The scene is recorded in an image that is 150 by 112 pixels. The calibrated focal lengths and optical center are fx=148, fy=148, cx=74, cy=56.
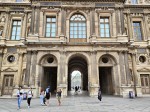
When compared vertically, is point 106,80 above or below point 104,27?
below

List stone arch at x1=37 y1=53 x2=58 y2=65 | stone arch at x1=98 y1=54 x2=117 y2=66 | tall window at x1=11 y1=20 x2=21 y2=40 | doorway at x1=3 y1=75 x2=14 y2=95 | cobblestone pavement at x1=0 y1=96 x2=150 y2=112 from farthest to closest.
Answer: tall window at x1=11 y1=20 x2=21 y2=40
doorway at x1=3 y1=75 x2=14 y2=95
stone arch at x1=98 y1=54 x2=117 y2=66
stone arch at x1=37 y1=53 x2=58 y2=65
cobblestone pavement at x1=0 y1=96 x2=150 y2=112

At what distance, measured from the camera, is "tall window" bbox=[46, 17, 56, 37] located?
2422cm

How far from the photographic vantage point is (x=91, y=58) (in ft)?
73.5

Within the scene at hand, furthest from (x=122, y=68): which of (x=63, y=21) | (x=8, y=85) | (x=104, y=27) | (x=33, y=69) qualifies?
(x=8, y=85)

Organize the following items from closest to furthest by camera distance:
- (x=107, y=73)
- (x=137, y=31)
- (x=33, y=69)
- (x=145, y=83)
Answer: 1. (x=33, y=69)
2. (x=145, y=83)
3. (x=107, y=73)
4. (x=137, y=31)

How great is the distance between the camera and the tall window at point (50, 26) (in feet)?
79.5

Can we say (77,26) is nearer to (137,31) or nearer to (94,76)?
(94,76)

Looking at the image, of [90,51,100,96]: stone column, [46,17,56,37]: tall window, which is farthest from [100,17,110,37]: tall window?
[46,17,56,37]: tall window

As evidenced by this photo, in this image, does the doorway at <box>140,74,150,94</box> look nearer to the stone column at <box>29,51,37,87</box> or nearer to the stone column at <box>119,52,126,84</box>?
the stone column at <box>119,52,126,84</box>

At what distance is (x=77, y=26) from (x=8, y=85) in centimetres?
1530

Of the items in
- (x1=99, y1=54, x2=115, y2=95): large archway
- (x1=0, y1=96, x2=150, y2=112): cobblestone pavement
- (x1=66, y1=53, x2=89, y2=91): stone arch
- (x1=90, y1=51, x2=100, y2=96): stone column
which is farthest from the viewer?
(x1=99, y1=54, x2=115, y2=95): large archway

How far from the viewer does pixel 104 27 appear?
24750 millimetres

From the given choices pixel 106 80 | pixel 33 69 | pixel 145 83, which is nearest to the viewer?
pixel 33 69

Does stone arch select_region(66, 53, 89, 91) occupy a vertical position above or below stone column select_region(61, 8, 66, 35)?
below
